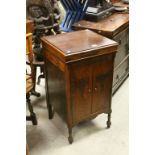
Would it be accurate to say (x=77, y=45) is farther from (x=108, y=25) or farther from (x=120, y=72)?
(x=120, y=72)

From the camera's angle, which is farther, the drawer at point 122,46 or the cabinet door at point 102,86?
the drawer at point 122,46

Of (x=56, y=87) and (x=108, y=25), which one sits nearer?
(x=56, y=87)

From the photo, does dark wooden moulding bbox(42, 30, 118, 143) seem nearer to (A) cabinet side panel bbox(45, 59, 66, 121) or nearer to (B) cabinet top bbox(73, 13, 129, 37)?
(A) cabinet side panel bbox(45, 59, 66, 121)

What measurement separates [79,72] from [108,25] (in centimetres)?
84

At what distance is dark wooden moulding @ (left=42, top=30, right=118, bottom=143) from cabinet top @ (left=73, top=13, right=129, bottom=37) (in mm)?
243

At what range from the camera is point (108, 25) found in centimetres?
244

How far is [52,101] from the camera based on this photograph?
7.41ft

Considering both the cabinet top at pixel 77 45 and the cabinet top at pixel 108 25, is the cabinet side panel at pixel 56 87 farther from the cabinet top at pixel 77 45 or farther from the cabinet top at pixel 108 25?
the cabinet top at pixel 108 25

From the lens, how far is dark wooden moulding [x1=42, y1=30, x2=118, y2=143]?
180 cm

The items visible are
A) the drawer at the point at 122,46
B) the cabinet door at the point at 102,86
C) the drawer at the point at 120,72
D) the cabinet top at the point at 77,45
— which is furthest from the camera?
the drawer at the point at 120,72

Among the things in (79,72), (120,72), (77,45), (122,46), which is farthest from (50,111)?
(122,46)

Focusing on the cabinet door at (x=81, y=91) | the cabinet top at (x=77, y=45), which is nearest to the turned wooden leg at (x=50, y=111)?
the cabinet door at (x=81, y=91)

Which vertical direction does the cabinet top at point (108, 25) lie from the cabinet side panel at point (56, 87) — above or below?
above

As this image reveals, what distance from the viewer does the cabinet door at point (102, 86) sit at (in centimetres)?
195
